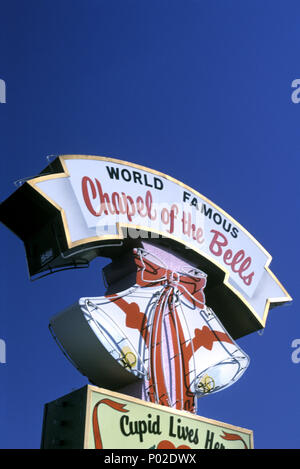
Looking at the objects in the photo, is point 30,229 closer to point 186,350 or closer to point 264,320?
point 186,350

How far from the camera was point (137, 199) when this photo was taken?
12.6 metres

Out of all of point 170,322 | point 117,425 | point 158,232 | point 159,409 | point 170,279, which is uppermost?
point 158,232

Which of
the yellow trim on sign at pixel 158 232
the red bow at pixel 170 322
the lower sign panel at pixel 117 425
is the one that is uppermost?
the yellow trim on sign at pixel 158 232

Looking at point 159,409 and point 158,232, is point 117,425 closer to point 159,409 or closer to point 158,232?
point 159,409

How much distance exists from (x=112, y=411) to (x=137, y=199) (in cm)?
439

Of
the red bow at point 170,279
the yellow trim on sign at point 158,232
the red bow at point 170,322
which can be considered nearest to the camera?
the yellow trim on sign at point 158,232

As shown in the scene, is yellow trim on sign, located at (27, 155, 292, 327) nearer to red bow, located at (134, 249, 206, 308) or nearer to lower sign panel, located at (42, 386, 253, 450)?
red bow, located at (134, 249, 206, 308)

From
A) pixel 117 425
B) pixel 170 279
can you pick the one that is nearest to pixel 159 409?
pixel 117 425

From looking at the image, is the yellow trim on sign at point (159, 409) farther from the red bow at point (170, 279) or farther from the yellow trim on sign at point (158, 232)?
the yellow trim on sign at point (158, 232)

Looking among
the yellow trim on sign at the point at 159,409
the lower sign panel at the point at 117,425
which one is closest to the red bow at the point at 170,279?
the yellow trim on sign at the point at 159,409

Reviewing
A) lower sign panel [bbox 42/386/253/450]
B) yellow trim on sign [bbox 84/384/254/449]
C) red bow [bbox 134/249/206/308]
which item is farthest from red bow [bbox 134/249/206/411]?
lower sign panel [bbox 42/386/253/450]

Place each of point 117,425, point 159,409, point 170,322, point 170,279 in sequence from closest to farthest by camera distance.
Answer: point 117,425 < point 159,409 < point 170,322 < point 170,279
